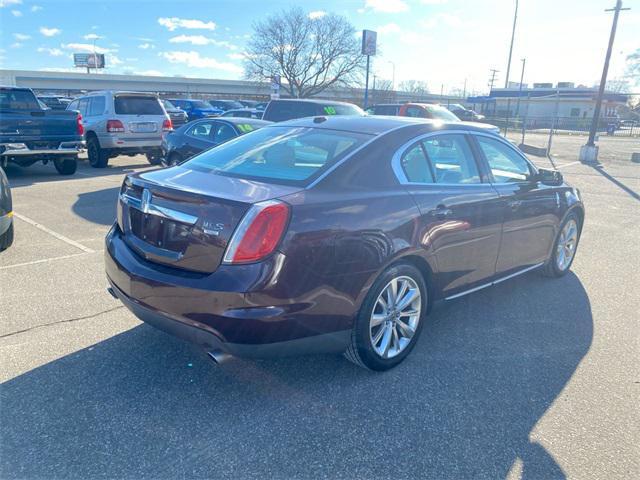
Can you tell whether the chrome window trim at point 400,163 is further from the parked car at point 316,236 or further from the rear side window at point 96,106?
the rear side window at point 96,106

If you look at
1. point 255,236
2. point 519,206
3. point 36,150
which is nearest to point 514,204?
point 519,206

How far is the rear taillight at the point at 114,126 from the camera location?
1177 centimetres

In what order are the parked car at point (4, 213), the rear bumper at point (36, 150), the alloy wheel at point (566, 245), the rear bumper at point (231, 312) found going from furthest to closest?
the rear bumper at point (36, 150) → the alloy wheel at point (566, 245) → the parked car at point (4, 213) → the rear bumper at point (231, 312)

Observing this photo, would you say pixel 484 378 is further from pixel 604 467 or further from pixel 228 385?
pixel 228 385

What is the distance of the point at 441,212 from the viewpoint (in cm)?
350

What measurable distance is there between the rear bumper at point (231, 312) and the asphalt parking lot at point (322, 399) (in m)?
0.42

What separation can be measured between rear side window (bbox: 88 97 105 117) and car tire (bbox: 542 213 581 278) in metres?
10.9

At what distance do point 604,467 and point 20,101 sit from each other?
37.0ft

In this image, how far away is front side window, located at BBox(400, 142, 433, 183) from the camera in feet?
11.3

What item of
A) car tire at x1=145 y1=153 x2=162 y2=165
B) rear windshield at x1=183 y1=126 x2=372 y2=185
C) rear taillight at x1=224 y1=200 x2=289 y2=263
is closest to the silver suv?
car tire at x1=145 y1=153 x2=162 y2=165

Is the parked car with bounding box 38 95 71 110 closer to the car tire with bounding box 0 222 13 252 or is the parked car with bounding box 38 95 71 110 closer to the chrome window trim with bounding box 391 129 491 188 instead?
the car tire with bounding box 0 222 13 252

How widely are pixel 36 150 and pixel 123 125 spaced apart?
2399 millimetres

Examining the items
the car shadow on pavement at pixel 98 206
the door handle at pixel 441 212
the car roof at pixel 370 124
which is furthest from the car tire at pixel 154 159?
the door handle at pixel 441 212

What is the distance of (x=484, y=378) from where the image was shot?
328 centimetres
